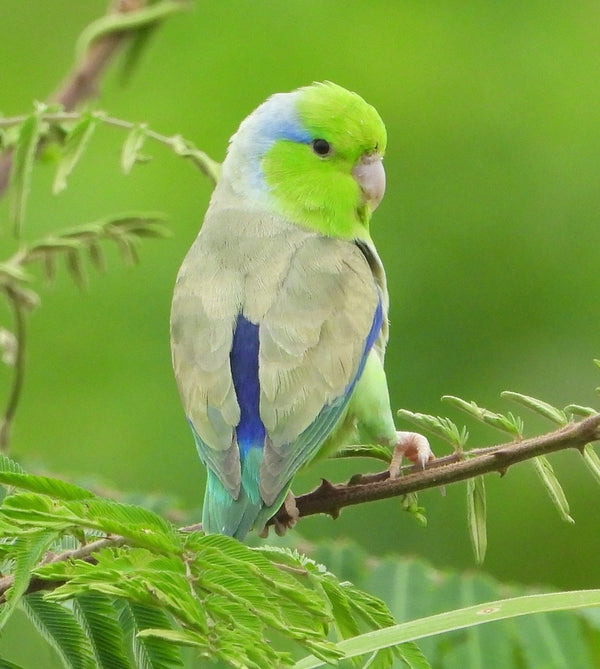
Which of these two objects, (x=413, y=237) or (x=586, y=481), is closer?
(x=586, y=481)

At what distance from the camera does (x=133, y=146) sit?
1773 mm

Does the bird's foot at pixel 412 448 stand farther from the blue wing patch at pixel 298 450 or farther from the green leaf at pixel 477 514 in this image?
the green leaf at pixel 477 514

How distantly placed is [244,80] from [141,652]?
3.21m

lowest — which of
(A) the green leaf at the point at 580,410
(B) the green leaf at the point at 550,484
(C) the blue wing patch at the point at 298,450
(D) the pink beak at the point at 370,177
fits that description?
(C) the blue wing patch at the point at 298,450

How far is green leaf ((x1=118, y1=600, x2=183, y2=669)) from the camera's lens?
1205mm

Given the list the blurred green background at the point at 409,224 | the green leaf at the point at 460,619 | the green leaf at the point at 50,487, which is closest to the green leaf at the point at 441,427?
the green leaf at the point at 460,619

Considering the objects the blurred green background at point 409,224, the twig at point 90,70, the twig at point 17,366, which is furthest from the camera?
the blurred green background at point 409,224

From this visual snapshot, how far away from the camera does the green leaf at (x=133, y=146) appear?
1.75 m

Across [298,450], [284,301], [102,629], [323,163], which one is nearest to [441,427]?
[298,450]

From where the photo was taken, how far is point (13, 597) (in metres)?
1.08

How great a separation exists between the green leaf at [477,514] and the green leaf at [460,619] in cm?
12

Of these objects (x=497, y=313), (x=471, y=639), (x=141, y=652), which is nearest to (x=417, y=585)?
(x=471, y=639)

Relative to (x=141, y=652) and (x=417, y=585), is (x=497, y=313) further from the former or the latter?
(x=141, y=652)

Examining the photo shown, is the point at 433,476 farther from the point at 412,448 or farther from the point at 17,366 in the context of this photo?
the point at 17,366
